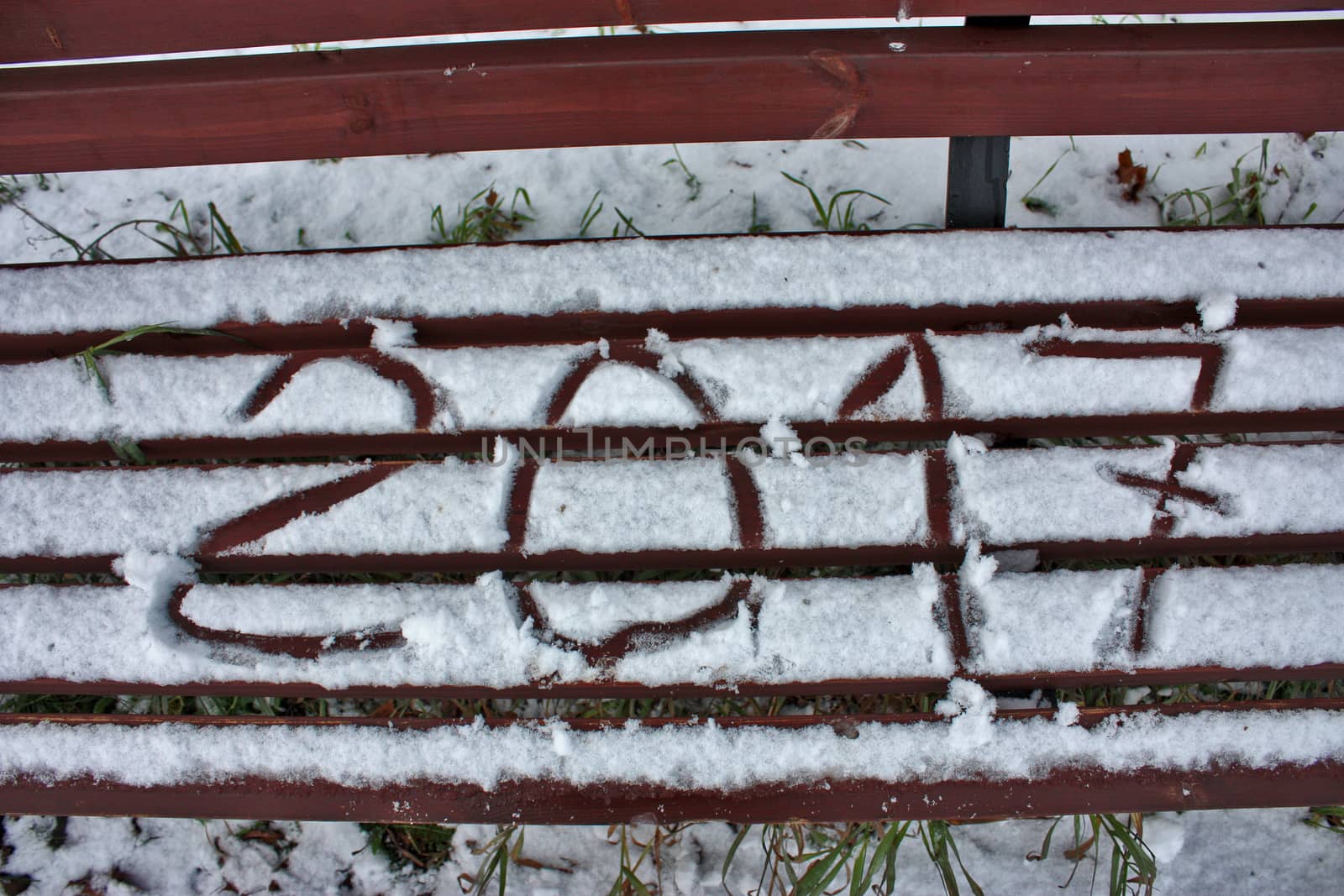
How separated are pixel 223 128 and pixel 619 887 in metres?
1.53

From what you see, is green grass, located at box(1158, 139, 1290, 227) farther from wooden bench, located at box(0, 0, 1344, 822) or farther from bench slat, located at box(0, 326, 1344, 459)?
bench slat, located at box(0, 326, 1344, 459)

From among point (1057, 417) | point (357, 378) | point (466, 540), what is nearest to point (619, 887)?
point (466, 540)

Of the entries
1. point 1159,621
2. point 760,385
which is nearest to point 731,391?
point 760,385

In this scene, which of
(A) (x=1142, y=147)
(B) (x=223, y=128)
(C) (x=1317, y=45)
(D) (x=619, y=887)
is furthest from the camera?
(A) (x=1142, y=147)

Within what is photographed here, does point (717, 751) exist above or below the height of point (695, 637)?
below

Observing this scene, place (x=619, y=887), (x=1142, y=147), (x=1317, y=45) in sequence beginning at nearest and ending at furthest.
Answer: (x=1317, y=45) → (x=619, y=887) → (x=1142, y=147)

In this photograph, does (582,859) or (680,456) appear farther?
(582,859)

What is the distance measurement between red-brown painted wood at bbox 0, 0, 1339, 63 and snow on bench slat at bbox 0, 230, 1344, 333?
0.34 meters

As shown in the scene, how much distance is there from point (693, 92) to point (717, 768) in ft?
3.61

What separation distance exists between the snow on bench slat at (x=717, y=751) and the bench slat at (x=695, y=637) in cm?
6

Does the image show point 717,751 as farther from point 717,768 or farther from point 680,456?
point 680,456

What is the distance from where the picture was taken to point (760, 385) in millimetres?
1321

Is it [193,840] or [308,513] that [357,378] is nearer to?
[308,513]

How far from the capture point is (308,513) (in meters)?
1.32
